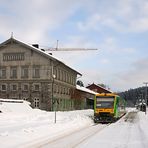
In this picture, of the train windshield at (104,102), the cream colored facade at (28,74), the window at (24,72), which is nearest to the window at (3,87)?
the cream colored facade at (28,74)

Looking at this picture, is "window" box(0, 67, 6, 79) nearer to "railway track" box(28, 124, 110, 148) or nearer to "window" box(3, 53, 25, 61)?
"window" box(3, 53, 25, 61)

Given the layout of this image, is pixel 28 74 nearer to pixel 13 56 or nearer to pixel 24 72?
pixel 24 72

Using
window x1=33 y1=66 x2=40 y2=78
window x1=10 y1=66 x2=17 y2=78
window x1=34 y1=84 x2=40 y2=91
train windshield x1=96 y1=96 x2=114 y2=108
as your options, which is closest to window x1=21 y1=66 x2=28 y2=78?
window x1=10 y1=66 x2=17 y2=78

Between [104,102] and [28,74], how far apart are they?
29.7m

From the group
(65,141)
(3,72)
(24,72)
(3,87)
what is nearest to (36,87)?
Answer: (24,72)

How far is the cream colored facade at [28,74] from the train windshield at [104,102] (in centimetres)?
2490

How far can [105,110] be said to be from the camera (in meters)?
42.5

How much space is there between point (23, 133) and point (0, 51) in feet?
173

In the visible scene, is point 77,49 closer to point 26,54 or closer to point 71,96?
point 71,96

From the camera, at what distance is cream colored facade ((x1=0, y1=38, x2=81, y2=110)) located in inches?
2731

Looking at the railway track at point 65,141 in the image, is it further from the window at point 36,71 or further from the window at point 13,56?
the window at point 13,56

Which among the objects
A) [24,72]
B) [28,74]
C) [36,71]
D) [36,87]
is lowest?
[36,87]

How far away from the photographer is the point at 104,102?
4325 cm

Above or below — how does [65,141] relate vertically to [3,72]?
below
